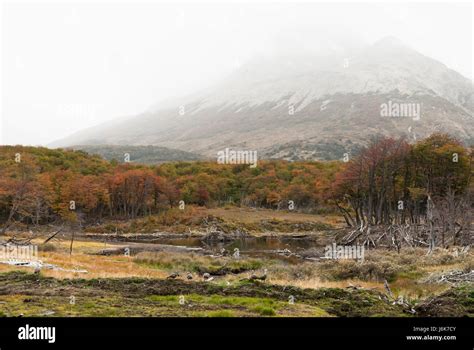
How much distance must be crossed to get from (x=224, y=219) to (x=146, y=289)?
72056 mm

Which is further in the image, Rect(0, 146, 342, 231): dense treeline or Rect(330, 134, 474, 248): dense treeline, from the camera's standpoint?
Rect(0, 146, 342, 231): dense treeline

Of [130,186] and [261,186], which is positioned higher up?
[261,186]

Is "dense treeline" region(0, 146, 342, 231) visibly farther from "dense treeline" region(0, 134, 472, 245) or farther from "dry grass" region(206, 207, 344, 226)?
"dry grass" region(206, 207, 344, 226)

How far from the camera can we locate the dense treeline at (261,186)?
60125 millimetres

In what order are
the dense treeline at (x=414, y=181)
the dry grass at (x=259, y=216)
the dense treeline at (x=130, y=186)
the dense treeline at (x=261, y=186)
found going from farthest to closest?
1. the dry grass at (x=259, y=216)
2. the dense treeline at (x=130, y=186)
3. the dense treeline at (x=261, y=186)
4. the dense treeline at (x=414, y=181)

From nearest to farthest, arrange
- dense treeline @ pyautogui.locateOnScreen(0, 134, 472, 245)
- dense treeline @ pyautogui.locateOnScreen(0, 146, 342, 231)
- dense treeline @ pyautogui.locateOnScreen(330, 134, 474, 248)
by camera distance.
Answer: dense treeline @ pyautogui.locateOnScreen(330, 134, 474, 248) → dense treeline @ pyautogui.locateOnScreen(0, 134, 472, 245) → dense treeline @ pyautogui.locateOnScreen(0, 146, 342, 231)

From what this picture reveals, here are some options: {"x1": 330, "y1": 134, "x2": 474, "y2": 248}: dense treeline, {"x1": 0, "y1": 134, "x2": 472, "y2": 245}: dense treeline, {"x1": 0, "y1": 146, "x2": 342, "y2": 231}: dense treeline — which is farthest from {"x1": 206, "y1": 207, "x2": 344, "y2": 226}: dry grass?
{"x1": 330, "y1": 134, "x2": 474, "y2": 248}: dense treeline

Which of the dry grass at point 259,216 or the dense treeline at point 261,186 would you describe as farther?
the dry grass at point 259,216

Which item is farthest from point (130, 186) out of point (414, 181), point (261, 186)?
point (414, 181)

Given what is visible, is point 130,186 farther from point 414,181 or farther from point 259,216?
point 414,181

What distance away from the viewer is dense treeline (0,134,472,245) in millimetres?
60125

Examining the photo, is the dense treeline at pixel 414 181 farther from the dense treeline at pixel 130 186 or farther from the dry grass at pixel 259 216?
the dry grass at pixel 259 216

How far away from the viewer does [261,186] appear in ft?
447

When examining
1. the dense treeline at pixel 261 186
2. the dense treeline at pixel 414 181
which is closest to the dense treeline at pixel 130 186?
the dense treeline at pixel 261 186
